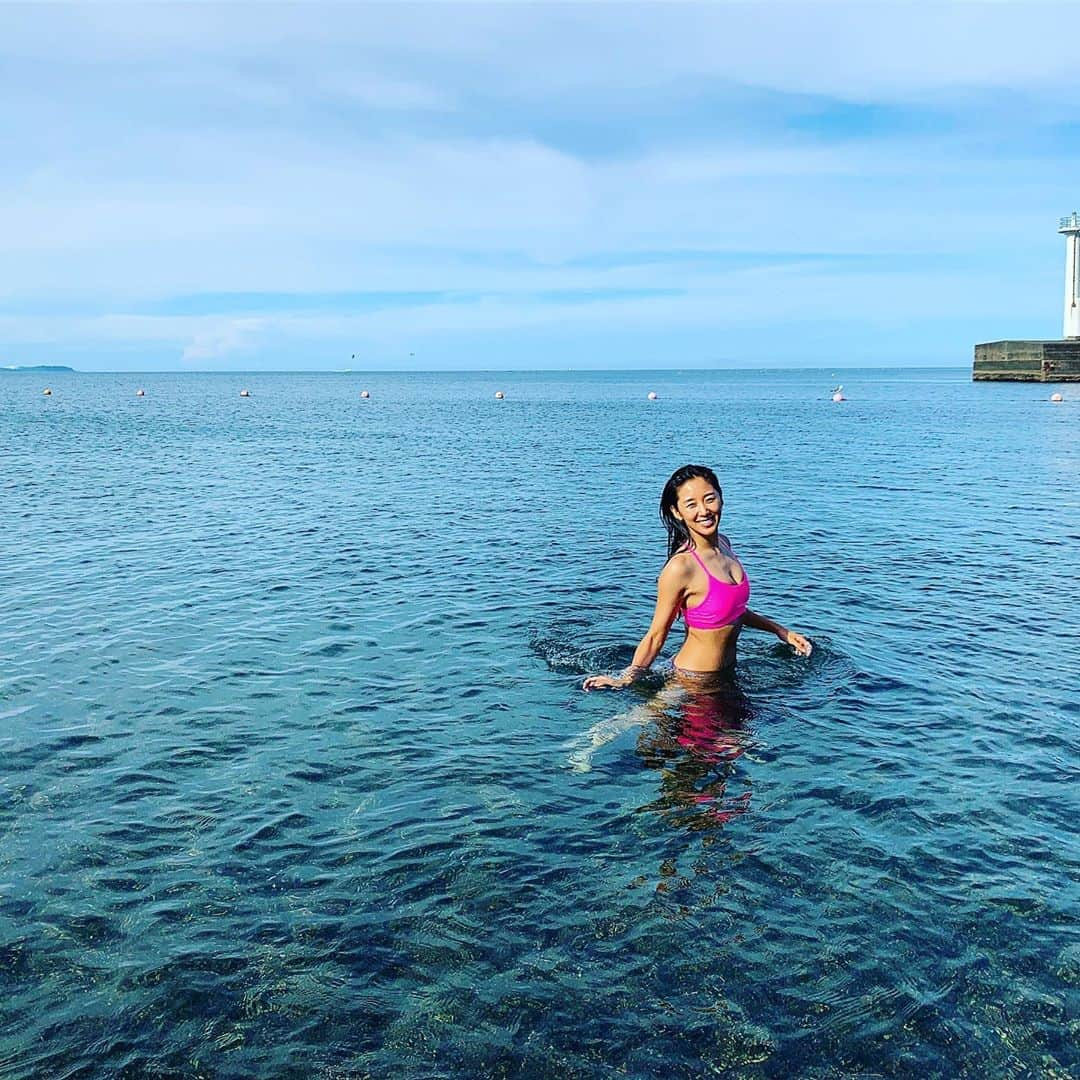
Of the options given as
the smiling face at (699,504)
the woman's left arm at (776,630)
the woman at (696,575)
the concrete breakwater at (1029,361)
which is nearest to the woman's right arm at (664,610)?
the woman at (696,575)

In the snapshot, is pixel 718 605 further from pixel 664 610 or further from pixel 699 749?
pixel 699 749

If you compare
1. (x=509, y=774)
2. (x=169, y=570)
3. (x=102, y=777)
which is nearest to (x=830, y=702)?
(x=509, y=774)

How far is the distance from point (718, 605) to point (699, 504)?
1.55 meters

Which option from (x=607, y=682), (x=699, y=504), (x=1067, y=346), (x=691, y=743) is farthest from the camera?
(x=1067, y=346)

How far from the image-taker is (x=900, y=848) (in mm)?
9508

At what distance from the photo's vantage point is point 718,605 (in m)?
12.7

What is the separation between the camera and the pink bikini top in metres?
12.5

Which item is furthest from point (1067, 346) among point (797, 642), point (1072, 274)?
point (797, 642)

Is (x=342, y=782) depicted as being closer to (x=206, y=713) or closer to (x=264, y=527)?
(x=206, y=713)

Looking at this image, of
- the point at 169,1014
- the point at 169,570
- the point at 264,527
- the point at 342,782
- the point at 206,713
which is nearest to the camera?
the point at 169,1014

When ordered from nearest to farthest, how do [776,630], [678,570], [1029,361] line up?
[678,570] → [776,630] → [1029,361]

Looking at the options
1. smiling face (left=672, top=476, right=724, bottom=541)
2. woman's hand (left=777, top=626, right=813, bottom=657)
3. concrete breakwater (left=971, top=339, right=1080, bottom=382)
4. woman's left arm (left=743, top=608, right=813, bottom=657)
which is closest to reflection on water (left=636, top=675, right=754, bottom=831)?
woman's left arm (left=743, top=608, right=813, bottom=657)

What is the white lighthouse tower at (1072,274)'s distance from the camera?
12262 centimetres

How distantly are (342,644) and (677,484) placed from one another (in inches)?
313
